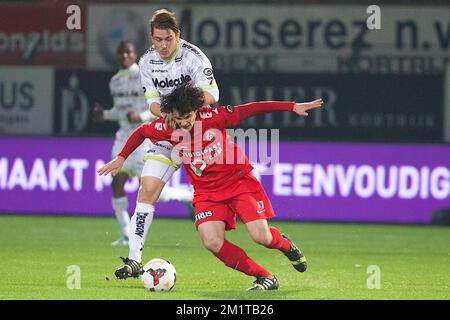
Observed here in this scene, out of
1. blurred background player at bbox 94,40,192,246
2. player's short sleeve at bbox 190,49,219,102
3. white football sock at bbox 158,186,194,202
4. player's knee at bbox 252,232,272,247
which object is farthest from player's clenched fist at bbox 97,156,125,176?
blurred background player at bbox 94,40,192,246

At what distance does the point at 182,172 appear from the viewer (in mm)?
15180

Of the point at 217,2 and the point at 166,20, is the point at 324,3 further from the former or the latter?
the point at 166,20

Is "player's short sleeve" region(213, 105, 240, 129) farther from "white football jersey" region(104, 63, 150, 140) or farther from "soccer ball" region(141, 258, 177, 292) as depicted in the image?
"white football jersey" region(104, 63, 150, 140)

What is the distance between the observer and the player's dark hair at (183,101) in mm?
8242

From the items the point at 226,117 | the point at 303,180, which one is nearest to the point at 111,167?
the point at 226,117

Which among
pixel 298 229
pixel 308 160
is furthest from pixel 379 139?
pixel 298 229

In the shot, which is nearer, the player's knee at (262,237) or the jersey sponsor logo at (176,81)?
the player's knee at (262,237)

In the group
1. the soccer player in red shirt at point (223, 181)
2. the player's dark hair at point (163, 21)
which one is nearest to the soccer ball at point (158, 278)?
the soccer player in red shirt at point (223, 181)

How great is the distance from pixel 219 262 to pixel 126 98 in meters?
3.03

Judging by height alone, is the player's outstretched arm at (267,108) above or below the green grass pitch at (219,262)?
above

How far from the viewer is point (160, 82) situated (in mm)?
9344

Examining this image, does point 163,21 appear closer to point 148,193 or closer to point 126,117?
point 148,193

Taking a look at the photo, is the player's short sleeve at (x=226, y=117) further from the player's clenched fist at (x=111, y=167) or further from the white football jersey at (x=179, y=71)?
the player's clenched fist at (x=111, y=167)
